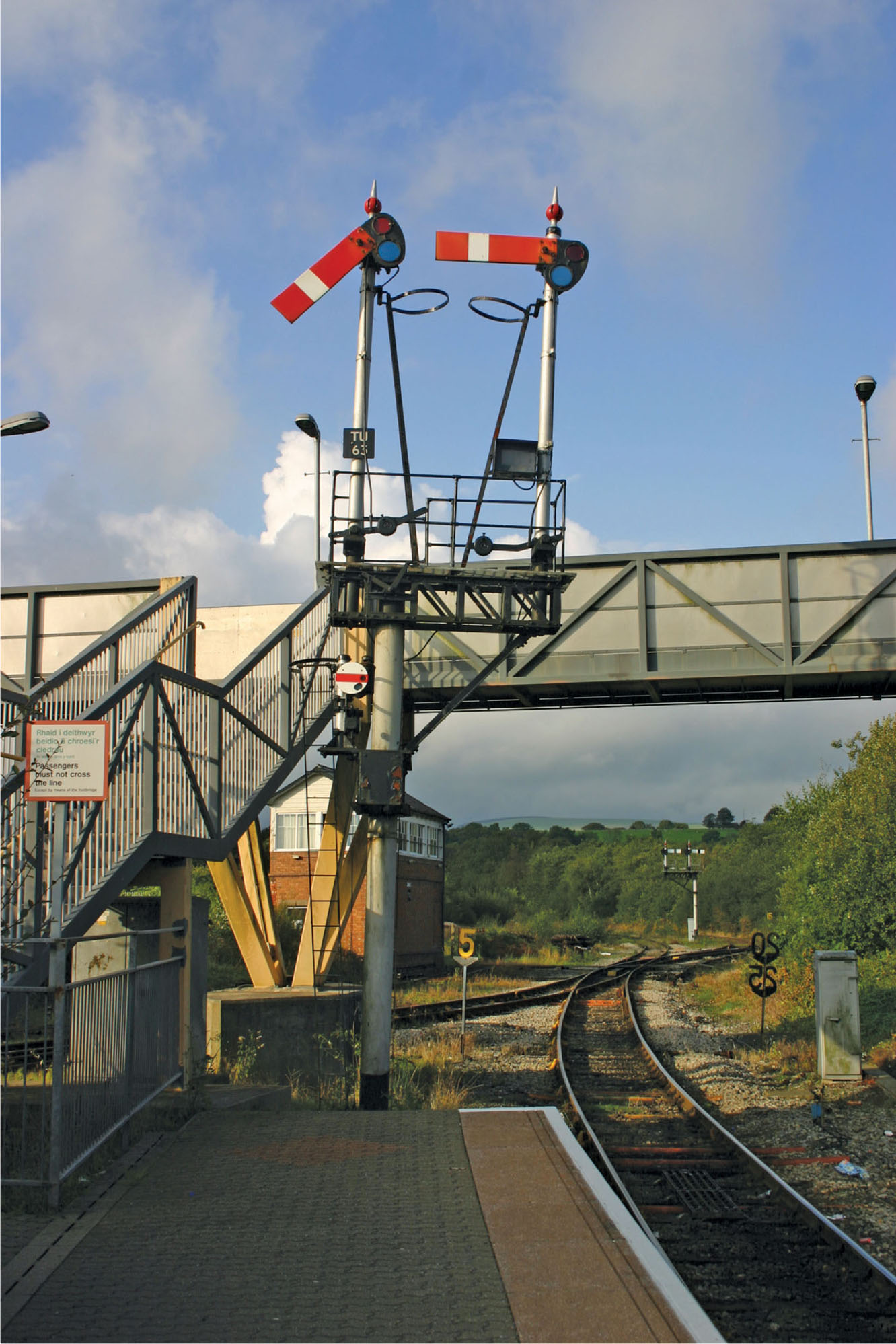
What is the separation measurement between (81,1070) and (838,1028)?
10543 mm

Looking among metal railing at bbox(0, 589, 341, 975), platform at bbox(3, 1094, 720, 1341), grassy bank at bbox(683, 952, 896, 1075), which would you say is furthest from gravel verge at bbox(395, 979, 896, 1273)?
metal railing at bbox(0, 589, 341, 975)

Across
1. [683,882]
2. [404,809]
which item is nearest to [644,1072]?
[404,809]

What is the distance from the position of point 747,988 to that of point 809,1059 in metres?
11.7

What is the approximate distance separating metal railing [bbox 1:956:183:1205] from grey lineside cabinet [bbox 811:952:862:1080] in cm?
892

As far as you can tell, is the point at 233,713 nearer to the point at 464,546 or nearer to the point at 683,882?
the point at 464,546

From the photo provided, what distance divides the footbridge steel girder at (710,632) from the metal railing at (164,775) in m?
2.75

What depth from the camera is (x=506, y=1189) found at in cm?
701

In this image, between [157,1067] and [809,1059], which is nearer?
[157,1067]

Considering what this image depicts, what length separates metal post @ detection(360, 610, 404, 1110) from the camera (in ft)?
41.2

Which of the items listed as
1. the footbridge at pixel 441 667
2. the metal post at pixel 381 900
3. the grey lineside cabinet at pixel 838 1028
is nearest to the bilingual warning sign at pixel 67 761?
the footbridge at pixel 441 667

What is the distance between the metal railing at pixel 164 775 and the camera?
831 centimetres

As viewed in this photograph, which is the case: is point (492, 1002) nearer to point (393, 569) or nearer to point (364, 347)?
point (393, 569)

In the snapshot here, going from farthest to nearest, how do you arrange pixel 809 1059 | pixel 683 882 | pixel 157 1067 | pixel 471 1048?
pixel 683 882, pixel 471 1048, pixel 809 1059, pixel 157 1067

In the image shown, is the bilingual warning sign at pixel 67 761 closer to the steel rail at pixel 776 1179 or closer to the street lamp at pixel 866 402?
the steel rail at pixel 776 1179
